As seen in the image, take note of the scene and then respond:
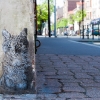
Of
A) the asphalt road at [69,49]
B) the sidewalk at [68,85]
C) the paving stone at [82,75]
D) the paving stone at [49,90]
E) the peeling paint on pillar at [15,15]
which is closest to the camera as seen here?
the peeling paint on pillar at [15,15]

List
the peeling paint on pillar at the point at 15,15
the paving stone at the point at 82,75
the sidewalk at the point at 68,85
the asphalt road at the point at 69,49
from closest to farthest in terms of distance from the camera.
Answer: the peeling paint on pillar at the point at 15,15 → the sidewalk at the point at 68,85 → the paving stone at the point at 82,75 → the asphalt road at the point at 69,49

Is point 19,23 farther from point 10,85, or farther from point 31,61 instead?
point 10,85

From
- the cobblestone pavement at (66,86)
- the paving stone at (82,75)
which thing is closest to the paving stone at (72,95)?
the cobblestone pavement at (66,86)

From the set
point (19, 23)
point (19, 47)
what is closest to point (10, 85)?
point (19, 47)

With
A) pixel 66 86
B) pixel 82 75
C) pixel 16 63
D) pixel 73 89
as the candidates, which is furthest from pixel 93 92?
pixel 82 75

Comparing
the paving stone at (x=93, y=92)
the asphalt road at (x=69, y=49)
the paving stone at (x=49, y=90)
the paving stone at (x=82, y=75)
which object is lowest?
the asphalt road at (x=69, y=49)

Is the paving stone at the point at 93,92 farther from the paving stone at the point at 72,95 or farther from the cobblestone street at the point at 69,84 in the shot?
the paving stone at the point at 72,95

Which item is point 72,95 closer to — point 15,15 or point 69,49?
point 15,15

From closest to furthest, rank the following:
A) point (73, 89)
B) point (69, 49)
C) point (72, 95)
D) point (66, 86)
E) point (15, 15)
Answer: point (15, 15) → point (72, 95) → point (73, 89) → point (66, 86) → point (69, 49)

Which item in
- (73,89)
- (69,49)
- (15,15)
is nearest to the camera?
(15,15)

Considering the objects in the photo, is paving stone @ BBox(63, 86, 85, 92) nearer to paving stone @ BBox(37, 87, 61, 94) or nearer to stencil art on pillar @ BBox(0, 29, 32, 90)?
paving stone @ BBox(37, 87, 61, 94)

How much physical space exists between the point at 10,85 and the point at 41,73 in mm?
1720

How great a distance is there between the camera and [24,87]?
373cm

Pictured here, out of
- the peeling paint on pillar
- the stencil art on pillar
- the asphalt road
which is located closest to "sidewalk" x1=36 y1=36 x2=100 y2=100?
the stencil art on pillar
